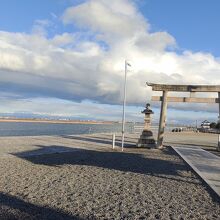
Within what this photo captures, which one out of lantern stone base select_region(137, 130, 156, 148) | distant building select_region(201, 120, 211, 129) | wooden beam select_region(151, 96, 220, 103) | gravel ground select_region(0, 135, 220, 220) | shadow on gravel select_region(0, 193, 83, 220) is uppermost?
distant building select_region(201, 120, 211, 129)

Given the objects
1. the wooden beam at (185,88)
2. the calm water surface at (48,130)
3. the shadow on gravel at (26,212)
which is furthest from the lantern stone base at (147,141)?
the calm water surface at (48,130)

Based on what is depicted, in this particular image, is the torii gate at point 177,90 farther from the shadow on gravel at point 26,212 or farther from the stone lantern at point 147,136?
the shadow on gravel at point 26,212

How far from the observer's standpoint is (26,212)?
7.29 metres

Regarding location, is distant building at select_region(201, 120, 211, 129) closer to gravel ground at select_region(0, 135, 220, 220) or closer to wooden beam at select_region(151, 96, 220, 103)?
wooden beam at select_region(151, 96, 220, 103)

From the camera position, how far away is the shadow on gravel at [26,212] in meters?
6.95

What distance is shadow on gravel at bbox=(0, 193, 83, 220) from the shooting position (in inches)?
274

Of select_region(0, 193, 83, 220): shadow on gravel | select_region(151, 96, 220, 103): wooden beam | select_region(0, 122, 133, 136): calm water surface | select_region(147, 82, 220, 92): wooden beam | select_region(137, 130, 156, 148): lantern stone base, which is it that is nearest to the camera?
select_region(0, 193, 83, 220): shadow on gravel

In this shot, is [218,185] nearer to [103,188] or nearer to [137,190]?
[137,190]

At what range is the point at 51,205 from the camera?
7.89 m

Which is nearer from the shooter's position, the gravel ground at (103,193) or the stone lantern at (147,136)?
the gravel ground at (103,193)

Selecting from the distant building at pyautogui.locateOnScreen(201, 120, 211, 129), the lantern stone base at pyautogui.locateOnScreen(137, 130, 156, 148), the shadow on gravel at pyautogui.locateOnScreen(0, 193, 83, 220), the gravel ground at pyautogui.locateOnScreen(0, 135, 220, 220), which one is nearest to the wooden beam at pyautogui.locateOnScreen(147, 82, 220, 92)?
the lantern stone base at pyautogui.locateOnScreen(137, 130, 156, 148)

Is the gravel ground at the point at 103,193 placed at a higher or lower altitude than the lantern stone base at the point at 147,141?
lower

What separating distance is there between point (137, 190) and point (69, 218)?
3.06 metres

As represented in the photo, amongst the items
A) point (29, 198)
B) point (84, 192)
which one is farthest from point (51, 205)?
point (84, 192)
